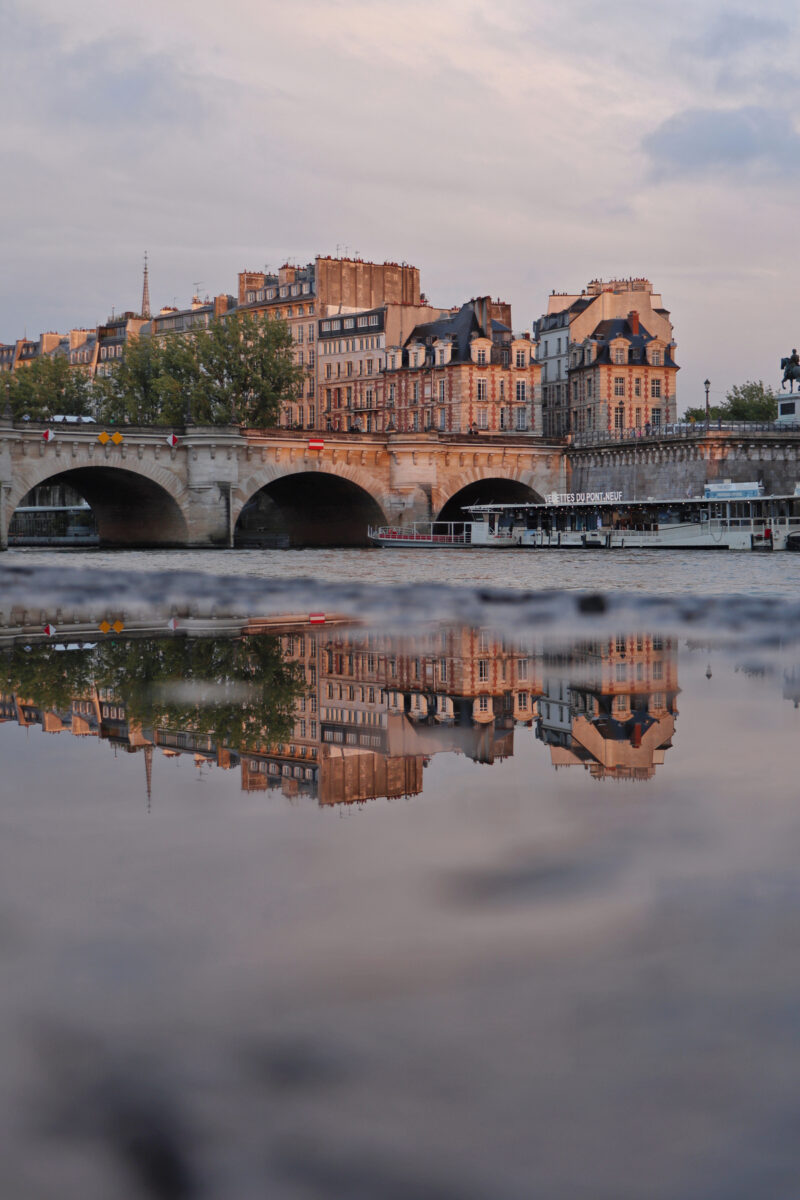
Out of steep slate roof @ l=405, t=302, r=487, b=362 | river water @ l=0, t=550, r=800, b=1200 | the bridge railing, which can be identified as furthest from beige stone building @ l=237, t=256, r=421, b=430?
river water @ l=0, t=550, r=800, b=1200

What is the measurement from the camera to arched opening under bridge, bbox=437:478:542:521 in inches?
3553

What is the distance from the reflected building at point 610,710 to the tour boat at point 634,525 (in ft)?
176

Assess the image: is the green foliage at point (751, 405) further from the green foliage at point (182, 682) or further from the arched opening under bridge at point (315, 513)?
the green foliage at point (182, 682)

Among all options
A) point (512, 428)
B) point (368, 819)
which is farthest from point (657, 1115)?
point (512, 428)

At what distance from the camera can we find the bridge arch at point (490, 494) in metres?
88.5

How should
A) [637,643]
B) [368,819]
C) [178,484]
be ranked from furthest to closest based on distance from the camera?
[178,484] → [637,643] → [368,819]

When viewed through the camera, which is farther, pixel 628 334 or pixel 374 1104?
pixel 628 334

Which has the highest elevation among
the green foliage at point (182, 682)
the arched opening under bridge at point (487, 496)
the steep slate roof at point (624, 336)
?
the steep slate roof at point (624, 336)

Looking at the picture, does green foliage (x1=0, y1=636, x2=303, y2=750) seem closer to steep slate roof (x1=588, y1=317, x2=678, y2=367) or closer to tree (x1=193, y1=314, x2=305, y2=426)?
tree (x1=193, y1=314, x2=305, y2=426)

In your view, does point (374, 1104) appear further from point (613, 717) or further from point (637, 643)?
point (637, 643)

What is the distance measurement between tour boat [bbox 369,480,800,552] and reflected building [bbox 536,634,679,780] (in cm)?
5368

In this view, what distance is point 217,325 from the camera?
94438 mm

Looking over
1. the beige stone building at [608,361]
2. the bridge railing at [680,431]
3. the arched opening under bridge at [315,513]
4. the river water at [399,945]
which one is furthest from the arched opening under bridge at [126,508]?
the river water at [399,945]

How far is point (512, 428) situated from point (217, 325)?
68.8 feet
